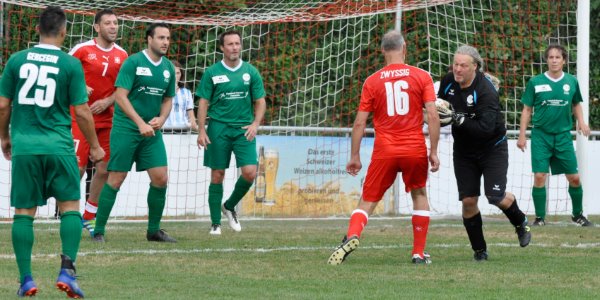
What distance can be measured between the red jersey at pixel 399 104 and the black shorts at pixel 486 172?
535 millimetres

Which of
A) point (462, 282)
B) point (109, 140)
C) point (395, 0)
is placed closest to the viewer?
point (462, 282)

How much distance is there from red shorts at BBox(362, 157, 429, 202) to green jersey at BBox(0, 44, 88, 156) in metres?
2.82

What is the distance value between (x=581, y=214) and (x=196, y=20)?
600 cm

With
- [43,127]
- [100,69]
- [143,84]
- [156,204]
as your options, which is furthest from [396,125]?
[100,69]

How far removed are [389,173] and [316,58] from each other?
8913 millimetres

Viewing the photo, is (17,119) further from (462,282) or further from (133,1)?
(133,1)

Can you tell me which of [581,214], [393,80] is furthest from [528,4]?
[393,80]

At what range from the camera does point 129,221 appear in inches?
586

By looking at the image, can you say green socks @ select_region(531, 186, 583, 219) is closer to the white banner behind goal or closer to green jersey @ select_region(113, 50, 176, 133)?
the white banner behind goal

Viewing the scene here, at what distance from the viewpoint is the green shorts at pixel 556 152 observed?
13938mm

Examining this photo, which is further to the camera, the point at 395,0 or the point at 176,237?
the point at 395,0

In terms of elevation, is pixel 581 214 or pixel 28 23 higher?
pixel 28 23

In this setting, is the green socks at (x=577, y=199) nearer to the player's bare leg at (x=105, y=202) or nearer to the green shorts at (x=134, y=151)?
the green shorts at (x=134, y=151)

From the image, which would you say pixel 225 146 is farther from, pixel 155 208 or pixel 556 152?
pixel 556 152
